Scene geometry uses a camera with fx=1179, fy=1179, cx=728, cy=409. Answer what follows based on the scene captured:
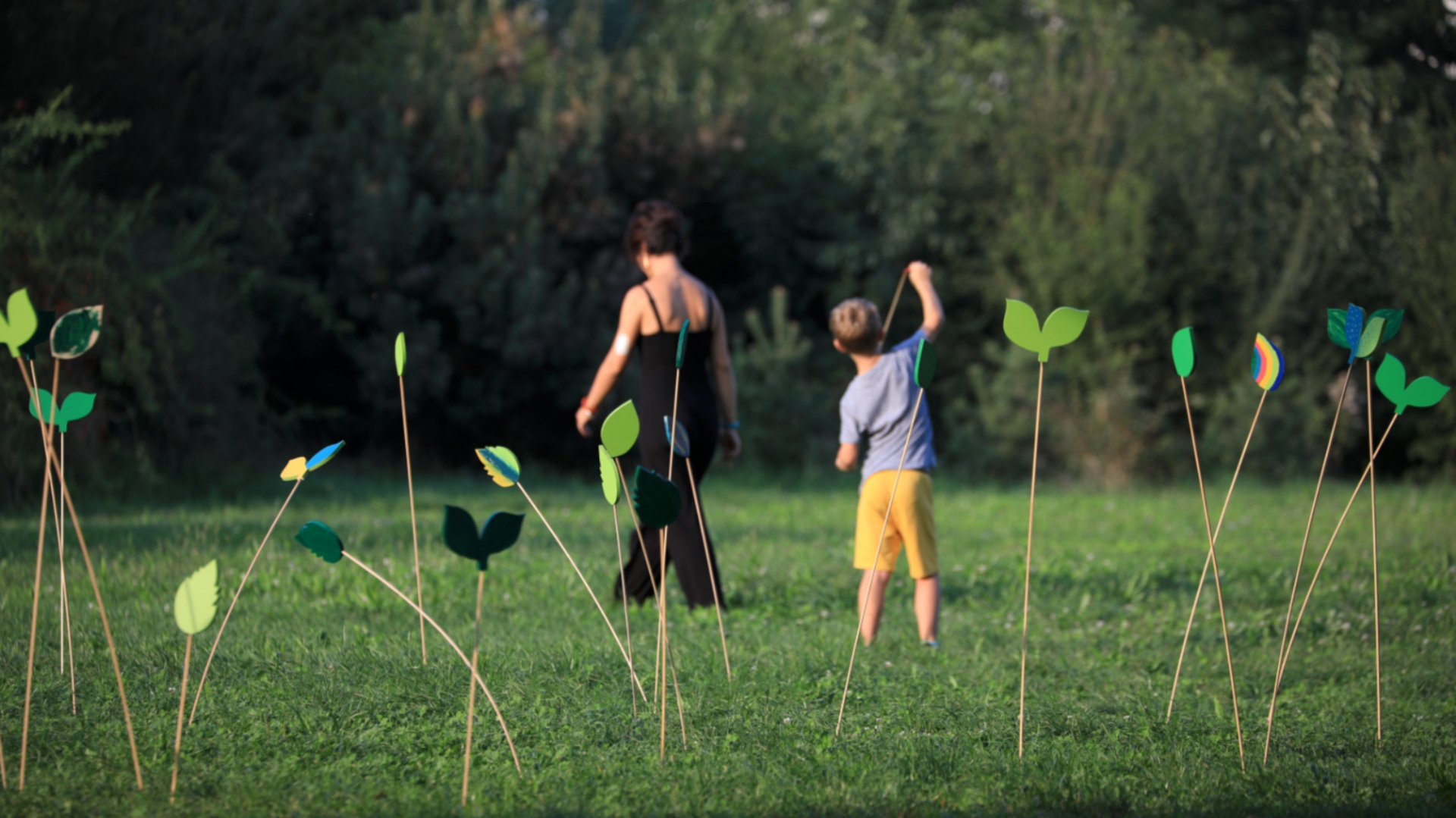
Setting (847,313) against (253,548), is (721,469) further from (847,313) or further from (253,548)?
(847,313)

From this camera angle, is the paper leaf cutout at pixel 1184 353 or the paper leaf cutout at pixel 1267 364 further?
the paper leaf cutout at pixel 1267 364

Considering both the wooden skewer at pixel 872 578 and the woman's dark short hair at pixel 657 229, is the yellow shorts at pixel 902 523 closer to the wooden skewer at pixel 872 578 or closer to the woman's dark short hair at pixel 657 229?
the wooden skewer at pixel 872 578

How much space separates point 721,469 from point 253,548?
6636mm

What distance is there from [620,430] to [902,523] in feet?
6.24

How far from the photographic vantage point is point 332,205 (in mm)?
11633

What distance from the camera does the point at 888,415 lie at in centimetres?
450

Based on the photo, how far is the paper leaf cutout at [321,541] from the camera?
2.99 m

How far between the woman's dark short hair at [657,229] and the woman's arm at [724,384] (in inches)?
11.9

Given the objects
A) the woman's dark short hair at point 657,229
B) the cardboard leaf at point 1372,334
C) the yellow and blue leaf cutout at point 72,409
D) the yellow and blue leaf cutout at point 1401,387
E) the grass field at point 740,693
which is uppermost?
the woman's dark short hair at point 657,229

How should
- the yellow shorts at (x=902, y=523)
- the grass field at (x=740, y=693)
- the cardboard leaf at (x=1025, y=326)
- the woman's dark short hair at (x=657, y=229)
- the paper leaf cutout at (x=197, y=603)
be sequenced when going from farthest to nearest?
the woman's dark short hair at (x=657, y=229) < the yellow shorts at (x=902, y=523) < the cardboard leaf at (x=1025, y=326) < the grass field at (x=740, y=693) < the paper leaf cutout at (x=197, y=603)

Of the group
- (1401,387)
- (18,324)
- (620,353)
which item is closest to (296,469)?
(18,324)

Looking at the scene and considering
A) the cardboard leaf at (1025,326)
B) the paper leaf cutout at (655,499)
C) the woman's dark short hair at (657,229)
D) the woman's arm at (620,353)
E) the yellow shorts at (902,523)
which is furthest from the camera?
the woman's dark short hair at (657,229)

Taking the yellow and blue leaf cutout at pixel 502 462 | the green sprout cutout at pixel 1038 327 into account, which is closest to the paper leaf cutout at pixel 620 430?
the yellow and blue leaf cutout at pixel 502 462

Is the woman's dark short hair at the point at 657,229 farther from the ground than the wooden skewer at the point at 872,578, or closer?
farther from the ground
